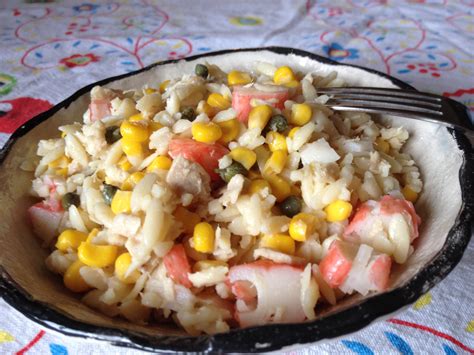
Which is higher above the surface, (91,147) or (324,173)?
(324,173)

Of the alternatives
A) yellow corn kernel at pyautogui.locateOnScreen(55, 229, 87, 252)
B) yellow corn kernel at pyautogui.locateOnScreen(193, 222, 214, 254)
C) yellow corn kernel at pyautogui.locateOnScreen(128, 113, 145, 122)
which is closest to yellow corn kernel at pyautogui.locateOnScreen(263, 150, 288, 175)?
yellow corn kernel at pyautogui.locateOnScreen(193, 222, 214, 254)

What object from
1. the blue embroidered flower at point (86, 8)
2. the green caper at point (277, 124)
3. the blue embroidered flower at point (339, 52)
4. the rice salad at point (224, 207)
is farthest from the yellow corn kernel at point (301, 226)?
the blue embroidered flower at point (86, 8)

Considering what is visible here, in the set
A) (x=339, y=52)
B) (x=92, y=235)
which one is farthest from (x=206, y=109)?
(x=339, y=52)

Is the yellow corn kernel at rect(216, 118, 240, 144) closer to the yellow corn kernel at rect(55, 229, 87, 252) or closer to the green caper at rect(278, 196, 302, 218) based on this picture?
the green caper at rect(278, 196, 302, 218)

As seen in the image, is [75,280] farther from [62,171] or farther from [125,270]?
[62,171]

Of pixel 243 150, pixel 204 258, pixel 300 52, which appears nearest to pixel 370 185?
pixel 243 150

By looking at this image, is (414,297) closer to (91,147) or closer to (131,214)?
(131,214)
